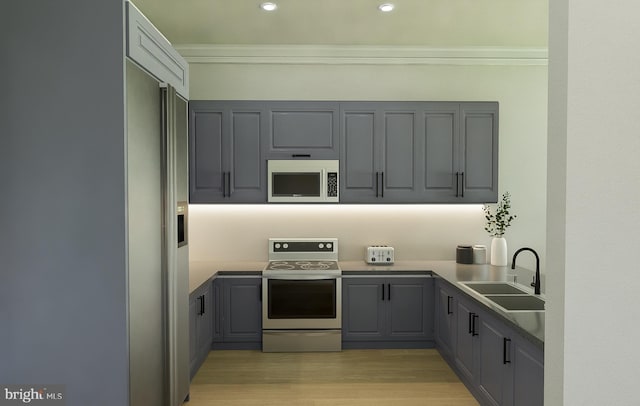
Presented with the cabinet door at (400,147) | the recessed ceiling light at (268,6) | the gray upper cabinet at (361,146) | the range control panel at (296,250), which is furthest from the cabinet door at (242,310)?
the recessed ceiling light at (268,6)

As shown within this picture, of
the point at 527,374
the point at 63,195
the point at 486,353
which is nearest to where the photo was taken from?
the point at 63,195

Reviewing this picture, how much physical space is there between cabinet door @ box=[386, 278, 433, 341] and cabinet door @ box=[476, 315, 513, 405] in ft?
3.54

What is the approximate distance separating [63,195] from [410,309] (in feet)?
10.1

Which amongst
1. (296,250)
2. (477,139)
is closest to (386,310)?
(296,250)

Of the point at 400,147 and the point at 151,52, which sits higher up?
the point at 151,52

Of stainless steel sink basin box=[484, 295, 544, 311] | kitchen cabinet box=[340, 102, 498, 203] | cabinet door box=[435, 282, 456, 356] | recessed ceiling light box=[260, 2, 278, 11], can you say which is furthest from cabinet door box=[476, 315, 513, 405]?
recessed ceiling light box=[260, 2, 278, 11]

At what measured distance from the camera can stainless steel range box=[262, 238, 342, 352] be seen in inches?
156

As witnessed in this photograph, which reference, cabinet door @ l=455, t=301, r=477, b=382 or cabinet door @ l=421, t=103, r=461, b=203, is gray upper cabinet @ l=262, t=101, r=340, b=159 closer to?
cabinet door @ l=421, t=103, r=461, b=203

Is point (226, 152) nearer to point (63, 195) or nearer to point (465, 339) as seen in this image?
point (63, 195)

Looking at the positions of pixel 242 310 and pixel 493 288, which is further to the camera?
pixel 242 310

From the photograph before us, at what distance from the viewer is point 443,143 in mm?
4164

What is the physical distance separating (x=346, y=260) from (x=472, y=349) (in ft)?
5.62

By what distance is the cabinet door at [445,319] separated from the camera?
3588mm

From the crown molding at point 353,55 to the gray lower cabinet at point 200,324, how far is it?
2185mm
